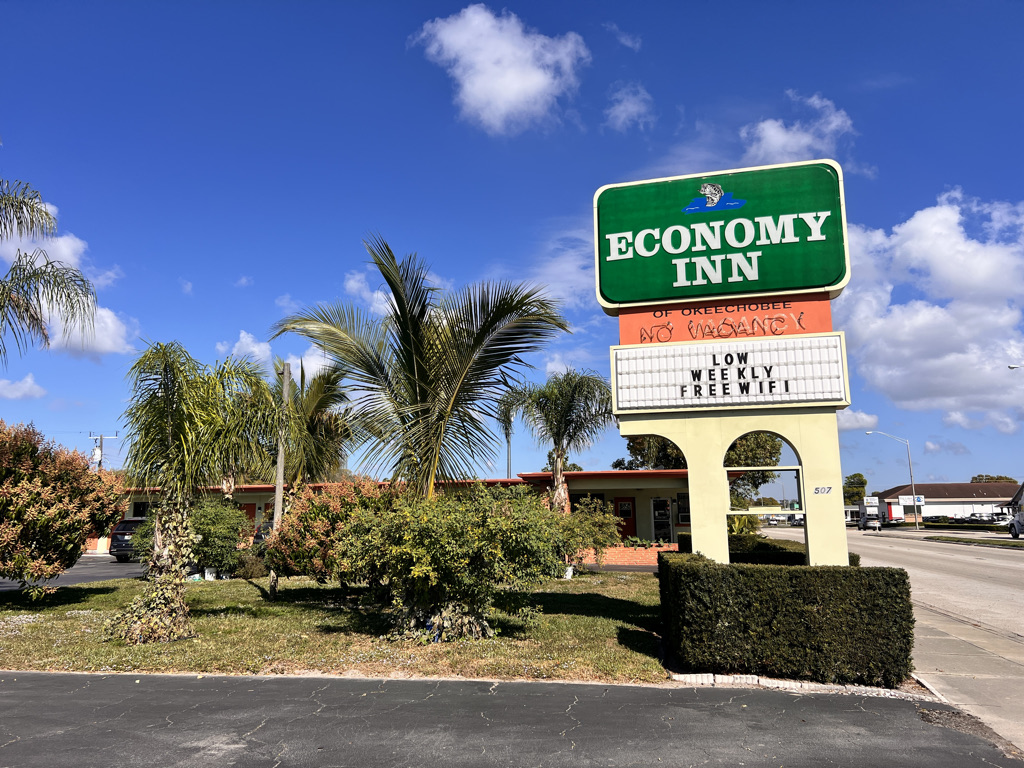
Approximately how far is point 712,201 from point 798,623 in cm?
597

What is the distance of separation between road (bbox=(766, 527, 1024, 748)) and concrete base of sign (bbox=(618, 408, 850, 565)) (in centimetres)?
176

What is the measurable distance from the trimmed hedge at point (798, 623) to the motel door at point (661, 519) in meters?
25.3

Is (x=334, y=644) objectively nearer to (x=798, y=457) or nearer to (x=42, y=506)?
(x=798, y=457)

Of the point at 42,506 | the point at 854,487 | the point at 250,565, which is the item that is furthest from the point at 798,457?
the point at 854,487

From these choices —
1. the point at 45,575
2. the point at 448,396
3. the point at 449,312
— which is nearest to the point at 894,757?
the point at 448,396

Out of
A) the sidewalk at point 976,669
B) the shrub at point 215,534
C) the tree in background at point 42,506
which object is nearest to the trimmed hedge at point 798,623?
the sidewalk at point 976,669

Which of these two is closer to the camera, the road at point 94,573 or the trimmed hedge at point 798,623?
the trimmed hedge at point 798,623

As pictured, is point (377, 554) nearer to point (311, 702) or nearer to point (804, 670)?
point (311, 702)

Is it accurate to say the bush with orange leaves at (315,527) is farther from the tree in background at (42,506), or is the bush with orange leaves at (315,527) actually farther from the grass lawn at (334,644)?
the tree in background at (42,506)

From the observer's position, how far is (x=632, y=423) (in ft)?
31.2

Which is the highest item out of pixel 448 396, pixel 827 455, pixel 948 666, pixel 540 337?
pixel 540 337

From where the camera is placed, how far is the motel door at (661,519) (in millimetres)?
31938

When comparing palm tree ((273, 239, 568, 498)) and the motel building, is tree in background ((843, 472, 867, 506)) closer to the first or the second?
the motel building

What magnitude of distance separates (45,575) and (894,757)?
13688 millimetres
